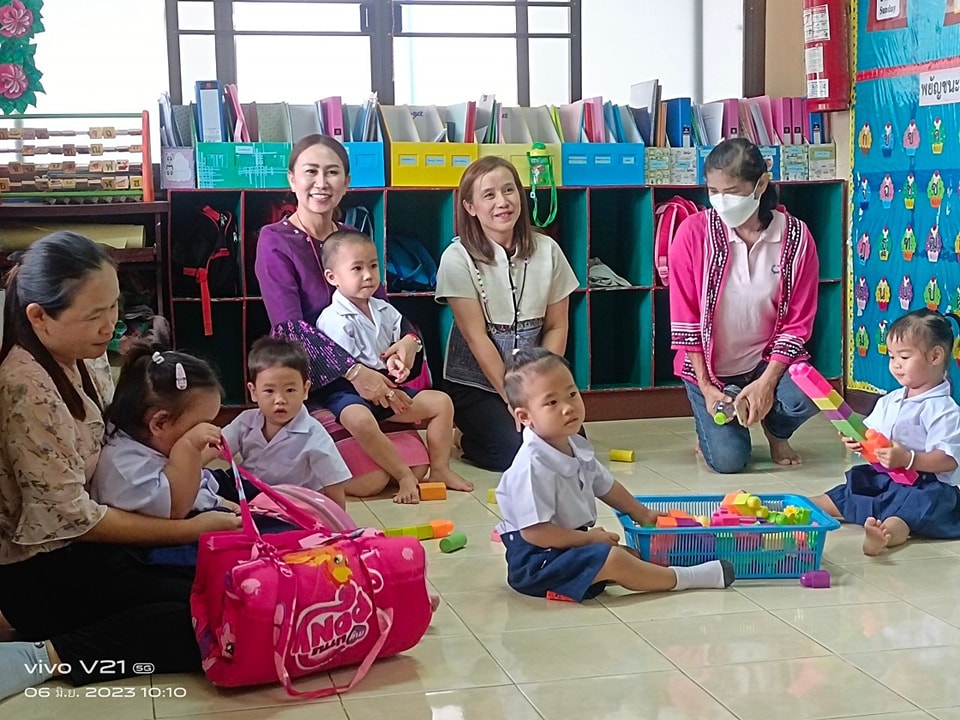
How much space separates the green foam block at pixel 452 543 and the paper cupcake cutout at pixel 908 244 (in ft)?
8.19

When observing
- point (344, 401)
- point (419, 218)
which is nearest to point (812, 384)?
point (344, 401)

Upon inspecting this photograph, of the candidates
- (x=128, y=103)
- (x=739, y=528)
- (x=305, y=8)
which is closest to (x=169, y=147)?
(x=128, y=103)

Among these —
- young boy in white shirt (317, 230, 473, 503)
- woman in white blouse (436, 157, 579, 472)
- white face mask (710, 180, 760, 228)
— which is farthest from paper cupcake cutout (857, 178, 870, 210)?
young boy in white shirt (317, 230, 473, 503)

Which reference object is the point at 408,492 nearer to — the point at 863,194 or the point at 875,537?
the point at 875,537

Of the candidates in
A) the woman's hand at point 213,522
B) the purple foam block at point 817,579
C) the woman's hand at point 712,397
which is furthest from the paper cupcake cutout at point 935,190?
the woman's hand at point 213,522

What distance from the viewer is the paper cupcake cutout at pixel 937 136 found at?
4.67 metres

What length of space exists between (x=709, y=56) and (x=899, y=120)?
1.30m

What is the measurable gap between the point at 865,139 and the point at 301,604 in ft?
12.1

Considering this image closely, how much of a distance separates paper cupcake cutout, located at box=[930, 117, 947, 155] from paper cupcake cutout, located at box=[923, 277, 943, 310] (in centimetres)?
49

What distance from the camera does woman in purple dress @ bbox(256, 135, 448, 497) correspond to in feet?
13.1

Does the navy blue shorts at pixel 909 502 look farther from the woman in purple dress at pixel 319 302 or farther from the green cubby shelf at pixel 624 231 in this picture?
the green cubby shelf at pixel 624 231

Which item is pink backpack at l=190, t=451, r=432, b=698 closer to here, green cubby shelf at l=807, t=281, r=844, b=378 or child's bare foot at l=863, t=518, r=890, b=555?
child's bare foot at l=863, t=518, r=890, b=555

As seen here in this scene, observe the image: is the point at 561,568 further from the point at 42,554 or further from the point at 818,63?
the point at 818,63

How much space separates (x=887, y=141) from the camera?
4984 mm
